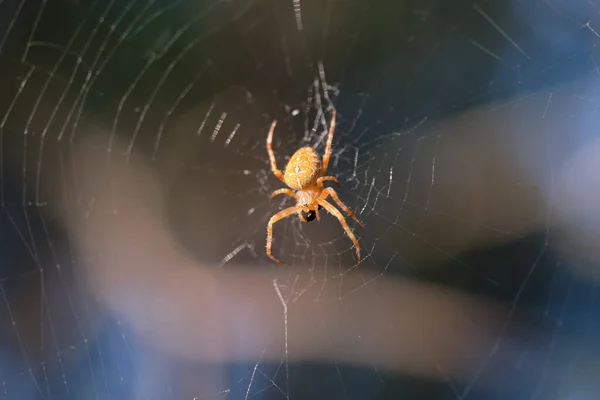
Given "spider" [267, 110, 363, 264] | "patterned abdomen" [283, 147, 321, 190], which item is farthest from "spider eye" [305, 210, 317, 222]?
"patterned abdomen" [283, 147, 321, 190]

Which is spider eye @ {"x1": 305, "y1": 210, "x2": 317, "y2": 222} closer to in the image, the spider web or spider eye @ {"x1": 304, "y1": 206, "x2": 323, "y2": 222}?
spider eye @ {"x1": 304, "y1": 206, "x2": 323, "y2": 222}

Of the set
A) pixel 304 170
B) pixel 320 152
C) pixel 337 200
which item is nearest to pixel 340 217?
pixel 337 200

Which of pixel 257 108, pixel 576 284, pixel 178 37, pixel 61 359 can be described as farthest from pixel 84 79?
pixel 576 284

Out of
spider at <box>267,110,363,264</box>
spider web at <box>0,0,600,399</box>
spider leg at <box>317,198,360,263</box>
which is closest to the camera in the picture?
spider leg at <box>317,198,360,263</box>

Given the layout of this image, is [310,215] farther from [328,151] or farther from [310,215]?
[328,151]

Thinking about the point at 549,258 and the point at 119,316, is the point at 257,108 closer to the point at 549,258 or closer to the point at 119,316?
the point at 119,316
